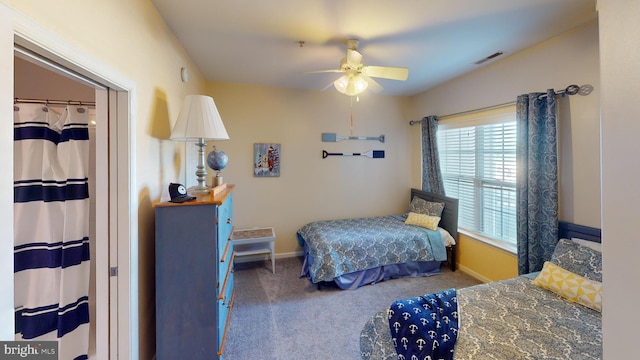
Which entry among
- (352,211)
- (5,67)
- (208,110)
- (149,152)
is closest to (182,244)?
(149,152)

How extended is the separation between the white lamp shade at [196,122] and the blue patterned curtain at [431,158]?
10.0ft

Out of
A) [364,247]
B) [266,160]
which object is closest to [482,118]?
[364,247]

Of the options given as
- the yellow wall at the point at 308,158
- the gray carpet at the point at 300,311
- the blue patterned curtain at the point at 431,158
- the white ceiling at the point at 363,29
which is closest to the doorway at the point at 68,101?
the white ceiling at the point at 363,29

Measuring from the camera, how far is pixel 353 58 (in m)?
2.23

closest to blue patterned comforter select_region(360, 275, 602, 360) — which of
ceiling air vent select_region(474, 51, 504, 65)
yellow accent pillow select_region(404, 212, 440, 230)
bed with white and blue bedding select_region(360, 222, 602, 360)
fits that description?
bed with white and blue bedding select_region(360, 222, 602, 360)

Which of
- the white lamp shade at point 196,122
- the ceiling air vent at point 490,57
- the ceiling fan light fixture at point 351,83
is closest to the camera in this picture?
the white lamp shade at point 196,122

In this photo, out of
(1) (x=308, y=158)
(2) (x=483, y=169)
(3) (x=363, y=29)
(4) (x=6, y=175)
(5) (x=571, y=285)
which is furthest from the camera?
(1) (x=308, y=158)

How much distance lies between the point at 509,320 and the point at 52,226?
279 cm

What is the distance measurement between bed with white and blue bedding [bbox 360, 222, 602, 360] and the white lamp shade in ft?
5.61

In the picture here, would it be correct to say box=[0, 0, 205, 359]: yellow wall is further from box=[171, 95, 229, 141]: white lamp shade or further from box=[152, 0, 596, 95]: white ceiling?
box=[152, 0, 596, 95]: white ceiling

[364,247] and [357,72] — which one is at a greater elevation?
[357,72]

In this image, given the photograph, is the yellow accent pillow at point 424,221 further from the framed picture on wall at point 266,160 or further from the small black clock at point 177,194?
the small black clock at point 177,194

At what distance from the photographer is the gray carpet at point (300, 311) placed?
2.00 metres

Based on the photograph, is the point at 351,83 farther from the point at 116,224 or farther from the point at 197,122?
the point at 116,224
